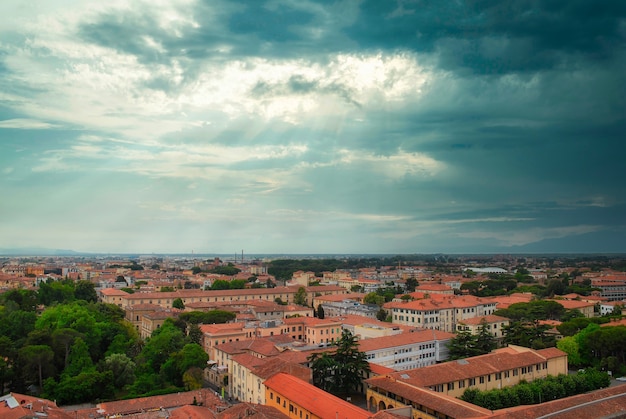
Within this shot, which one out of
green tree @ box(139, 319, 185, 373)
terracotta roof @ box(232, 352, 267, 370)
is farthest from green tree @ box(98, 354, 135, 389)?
terracotta roof @ box(232, 352, 267, 370)

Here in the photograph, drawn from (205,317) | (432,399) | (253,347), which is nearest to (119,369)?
(253,347)

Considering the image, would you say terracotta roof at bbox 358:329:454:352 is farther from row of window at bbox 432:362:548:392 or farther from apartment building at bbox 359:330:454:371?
row of window at bbox 432:362:548:392

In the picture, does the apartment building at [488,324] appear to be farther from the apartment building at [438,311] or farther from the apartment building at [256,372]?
the apartment building at [256,372]

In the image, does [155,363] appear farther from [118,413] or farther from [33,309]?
[33,309]

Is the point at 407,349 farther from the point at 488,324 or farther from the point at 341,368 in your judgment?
the point at 488,324

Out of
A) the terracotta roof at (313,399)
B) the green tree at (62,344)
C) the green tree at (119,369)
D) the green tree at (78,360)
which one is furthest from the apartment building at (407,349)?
the green tree at (62,344)
